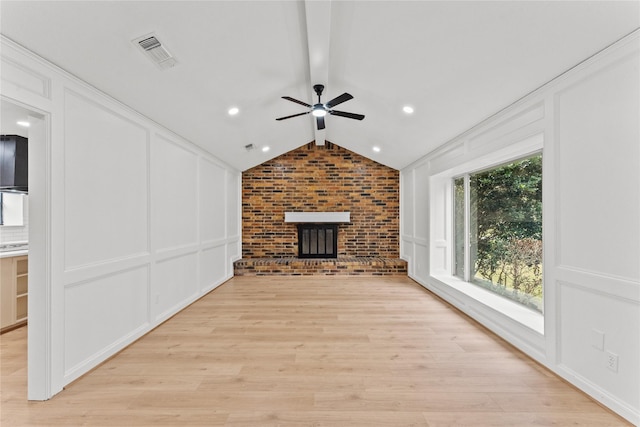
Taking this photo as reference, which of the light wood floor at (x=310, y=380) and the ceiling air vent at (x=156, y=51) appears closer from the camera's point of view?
the light wood floor at (x=310, y=380)

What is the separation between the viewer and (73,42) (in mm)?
1814

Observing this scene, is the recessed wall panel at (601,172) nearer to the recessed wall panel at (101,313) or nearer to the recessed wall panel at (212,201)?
the recessed wall panel at (101,313)

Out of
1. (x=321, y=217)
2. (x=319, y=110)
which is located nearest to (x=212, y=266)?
(x=321, y=217)

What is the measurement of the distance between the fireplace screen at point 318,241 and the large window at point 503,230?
249cm

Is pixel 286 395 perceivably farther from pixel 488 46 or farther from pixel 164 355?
pixel 488 46

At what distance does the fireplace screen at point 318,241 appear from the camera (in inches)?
244

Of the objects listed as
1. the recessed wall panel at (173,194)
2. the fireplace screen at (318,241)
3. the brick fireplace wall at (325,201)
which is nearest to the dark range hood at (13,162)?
the recessed wall panel at (173,194)

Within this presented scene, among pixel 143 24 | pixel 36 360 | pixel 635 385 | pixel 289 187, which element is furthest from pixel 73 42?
pixel 289 187

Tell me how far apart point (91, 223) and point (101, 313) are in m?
0.74

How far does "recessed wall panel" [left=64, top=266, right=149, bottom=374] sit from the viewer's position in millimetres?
2061

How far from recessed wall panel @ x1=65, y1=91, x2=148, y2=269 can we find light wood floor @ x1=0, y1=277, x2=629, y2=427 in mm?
919

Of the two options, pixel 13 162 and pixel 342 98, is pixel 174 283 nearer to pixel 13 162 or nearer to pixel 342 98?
pixel 13 162

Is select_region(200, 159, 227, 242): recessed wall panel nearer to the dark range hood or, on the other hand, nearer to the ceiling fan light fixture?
the dark range hood

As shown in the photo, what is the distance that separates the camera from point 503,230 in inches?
134
